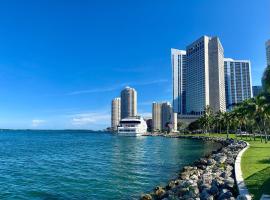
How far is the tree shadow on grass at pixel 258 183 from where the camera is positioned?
52.4 feet

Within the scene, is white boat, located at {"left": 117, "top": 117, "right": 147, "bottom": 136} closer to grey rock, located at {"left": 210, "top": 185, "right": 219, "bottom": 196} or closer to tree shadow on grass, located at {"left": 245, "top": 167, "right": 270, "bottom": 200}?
tree shadow on grass, located at {"left": 245, "top": 167, "right": 270, "bottom": 200}

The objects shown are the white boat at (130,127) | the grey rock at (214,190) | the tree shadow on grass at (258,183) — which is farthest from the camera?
the white boat at (130,127)

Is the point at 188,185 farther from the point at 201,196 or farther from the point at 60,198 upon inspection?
the point at 60,198

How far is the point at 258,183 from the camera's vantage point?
58.7ft

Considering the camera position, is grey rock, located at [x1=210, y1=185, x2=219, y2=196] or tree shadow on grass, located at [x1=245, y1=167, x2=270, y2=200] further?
grey rock, located at [x1=210, y1=185, x2=219, y2=196]

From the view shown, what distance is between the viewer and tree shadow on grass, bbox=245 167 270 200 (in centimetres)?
1598

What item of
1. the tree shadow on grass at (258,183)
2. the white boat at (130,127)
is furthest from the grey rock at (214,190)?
the white boat at (130,127)

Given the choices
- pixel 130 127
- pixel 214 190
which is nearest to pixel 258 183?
pixel 214 190

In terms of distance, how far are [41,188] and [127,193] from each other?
8111mm

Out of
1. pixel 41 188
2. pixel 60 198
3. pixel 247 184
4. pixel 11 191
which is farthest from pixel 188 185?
A: pixel 11 191

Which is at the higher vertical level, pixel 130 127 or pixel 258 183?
pixel 130 127

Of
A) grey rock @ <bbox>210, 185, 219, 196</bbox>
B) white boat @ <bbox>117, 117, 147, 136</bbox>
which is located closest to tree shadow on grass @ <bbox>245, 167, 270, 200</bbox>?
grey rock @ <bbox>210, 185, 219, 196</bbox>

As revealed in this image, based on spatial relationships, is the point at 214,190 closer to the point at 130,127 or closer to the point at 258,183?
the point at 258,183

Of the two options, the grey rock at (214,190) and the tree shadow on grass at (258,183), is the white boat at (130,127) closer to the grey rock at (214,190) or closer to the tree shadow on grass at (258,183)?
the tree shadow on grass at (258,183)
